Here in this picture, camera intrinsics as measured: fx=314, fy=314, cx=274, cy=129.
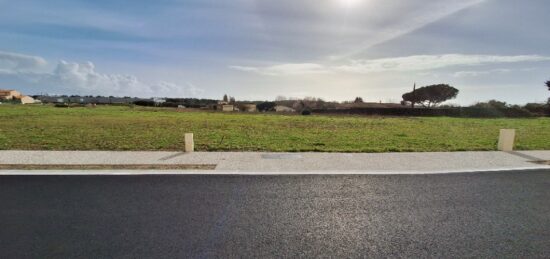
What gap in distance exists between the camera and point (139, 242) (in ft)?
11.5

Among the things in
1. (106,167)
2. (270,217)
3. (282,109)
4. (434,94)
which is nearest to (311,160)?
(270,217)

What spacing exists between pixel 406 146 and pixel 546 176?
4210 millimetres

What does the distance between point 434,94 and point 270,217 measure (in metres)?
68.1

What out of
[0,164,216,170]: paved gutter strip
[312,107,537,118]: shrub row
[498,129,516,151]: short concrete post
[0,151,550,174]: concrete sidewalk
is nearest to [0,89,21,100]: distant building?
[312,107,537,118]: shrub row

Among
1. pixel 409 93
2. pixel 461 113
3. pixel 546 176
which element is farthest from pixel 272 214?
pixel 409 93

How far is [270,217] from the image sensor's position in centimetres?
425

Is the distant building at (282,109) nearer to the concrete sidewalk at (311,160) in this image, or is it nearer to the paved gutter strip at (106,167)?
the concrete sidewalk at (311,160)

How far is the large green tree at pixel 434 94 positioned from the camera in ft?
205

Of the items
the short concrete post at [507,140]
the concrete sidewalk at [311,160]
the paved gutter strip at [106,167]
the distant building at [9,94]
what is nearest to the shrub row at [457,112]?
the short concrete post at [507,140]

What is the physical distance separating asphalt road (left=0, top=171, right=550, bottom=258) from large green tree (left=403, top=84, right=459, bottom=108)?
60.9 metres

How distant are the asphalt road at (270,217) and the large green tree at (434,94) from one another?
2398 inches

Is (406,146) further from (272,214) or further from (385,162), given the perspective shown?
(272,214)

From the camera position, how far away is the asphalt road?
3398 millimetres

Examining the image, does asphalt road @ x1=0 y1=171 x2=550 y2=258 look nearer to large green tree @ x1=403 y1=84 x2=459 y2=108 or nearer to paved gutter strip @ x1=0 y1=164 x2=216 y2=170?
paved gutter strip @ x1=0 y1=164 x2=216 y2=170
